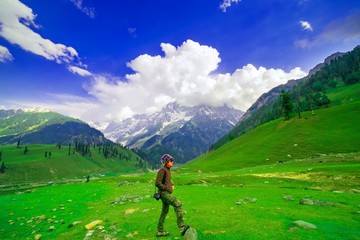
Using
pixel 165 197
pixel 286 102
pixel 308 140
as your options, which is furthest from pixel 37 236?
pixel 286 102

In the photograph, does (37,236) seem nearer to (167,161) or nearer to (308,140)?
(167,161)

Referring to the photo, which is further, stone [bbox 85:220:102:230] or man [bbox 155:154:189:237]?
stone [bbox 85:220:102:230]

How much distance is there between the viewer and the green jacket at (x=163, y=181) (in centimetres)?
1299

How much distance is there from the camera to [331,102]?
15925cm

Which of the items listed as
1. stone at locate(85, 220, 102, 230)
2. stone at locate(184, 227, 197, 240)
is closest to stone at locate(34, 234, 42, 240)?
stone at locate(85, 220, 102, 230)

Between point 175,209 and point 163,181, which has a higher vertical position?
point 163,181

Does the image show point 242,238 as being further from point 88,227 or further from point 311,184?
point 311,184

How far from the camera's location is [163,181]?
43.4 feet

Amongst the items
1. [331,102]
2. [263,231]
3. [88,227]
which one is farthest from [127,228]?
[331,102]

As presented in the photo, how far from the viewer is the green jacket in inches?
512

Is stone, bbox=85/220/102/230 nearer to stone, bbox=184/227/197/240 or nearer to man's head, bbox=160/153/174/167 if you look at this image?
man's head, bbox=160/153/174/167

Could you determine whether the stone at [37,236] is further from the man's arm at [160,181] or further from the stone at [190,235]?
the stone at [190,235]

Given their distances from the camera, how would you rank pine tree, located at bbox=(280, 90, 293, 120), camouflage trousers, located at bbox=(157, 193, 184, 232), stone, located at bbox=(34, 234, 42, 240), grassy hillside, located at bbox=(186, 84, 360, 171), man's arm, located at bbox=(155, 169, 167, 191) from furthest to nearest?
pine tree, located at bbox=(280, 90, 293, 120), grassy hillside, located at bbox=(186, 84, 360, 171), stone, located at bbox=(34, 234, 42, 240), man's arm, located at bbox=(155, 169, 167, 191), camouflage trousers, located at bbox=(157, 193, 184, 232)

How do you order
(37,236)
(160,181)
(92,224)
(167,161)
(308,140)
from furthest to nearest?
(308,140), (92,224), (37,236), (167,161), (160,181)
